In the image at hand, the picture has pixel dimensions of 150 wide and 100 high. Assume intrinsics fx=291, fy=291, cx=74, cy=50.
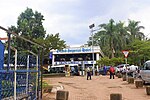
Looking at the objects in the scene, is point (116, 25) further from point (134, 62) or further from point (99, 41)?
point (134, 62)

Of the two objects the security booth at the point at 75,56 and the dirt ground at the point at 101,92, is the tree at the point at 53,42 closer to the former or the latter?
the security booth at the point at 75,56

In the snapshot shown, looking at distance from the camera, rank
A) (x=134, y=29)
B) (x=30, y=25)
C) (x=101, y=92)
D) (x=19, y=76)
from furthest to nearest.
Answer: (x=134, y=29) → (x=30, y=25) → (x=101, y=92) → (x=19, y=76)

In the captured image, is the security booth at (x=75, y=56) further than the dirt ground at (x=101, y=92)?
Yes

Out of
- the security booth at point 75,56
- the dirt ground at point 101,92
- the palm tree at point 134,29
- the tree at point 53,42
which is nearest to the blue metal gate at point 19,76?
Answer: the dirt ground at point 101,92

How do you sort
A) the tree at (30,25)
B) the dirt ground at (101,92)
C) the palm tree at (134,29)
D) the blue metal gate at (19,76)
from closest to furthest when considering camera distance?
1. the blue metal gate at (19,76)
2. the dirt ground at (101,92)
3. the tree at (30,25)
4. the palm tree at (134,29)

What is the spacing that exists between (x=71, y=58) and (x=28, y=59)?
162ft

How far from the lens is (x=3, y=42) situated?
18.4ft

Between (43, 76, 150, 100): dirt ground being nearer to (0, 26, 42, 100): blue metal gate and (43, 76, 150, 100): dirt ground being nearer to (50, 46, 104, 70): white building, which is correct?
(0, 26, 42, 100): blue metal gate

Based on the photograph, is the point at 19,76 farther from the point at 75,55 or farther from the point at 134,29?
the point at 134,29

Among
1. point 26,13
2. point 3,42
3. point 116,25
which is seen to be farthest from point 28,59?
point 116,25

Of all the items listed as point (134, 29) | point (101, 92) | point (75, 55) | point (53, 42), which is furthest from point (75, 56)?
point (101, 92)

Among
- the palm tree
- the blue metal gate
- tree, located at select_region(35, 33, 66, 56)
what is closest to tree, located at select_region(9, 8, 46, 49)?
tree, located at select_region(35, 33, 66, 56)

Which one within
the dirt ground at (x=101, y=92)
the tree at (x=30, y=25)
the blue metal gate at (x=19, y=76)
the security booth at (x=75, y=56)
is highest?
the tree at (x=30, y=25)

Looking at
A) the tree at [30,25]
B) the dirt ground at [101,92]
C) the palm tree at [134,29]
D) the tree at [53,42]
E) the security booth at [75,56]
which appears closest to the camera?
the dirt ground at [101,92]
